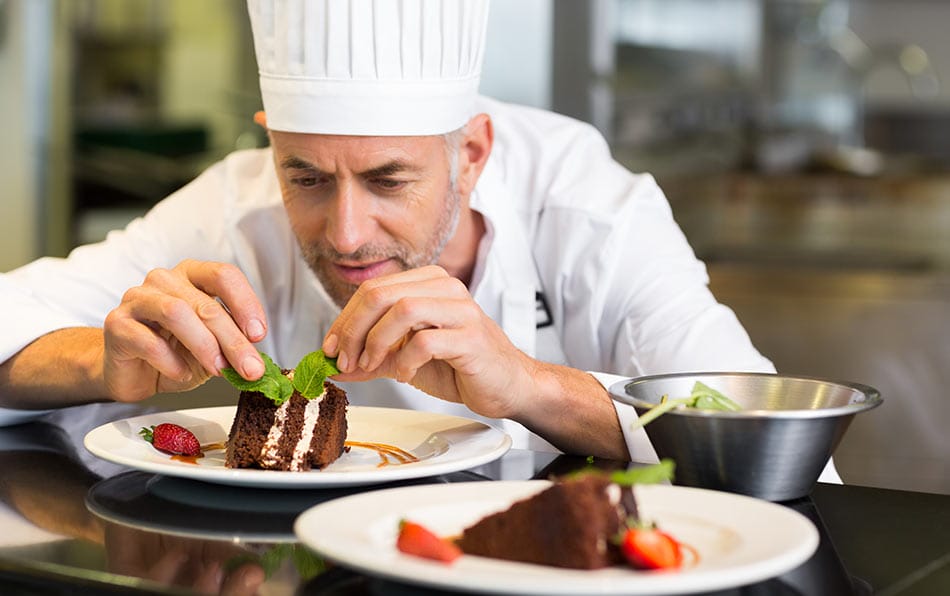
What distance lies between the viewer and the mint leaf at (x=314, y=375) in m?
1.25

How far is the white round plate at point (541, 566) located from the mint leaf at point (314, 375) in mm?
245

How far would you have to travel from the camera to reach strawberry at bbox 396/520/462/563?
847 millimetres

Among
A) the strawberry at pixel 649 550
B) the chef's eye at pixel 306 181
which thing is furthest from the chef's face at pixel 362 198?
the strawberry at pixel 649 550

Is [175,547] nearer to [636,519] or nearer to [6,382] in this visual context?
[636,519]

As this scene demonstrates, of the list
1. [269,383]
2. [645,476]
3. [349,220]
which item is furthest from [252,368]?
[645,476]

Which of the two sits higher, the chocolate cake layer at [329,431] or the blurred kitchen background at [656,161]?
the chocolate cake layer at [329,431]

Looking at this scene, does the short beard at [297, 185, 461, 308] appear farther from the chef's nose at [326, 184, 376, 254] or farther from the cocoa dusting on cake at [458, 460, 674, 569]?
the cocoa dusting on cake at [458, 460, 674, 569]

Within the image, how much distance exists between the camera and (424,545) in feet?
2.79

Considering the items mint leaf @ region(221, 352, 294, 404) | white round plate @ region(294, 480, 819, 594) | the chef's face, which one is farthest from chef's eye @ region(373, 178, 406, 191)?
white round plate @ region(294, 480, 819, 594)

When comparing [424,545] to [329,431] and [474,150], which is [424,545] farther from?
[474,150]

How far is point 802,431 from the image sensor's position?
1096 mm

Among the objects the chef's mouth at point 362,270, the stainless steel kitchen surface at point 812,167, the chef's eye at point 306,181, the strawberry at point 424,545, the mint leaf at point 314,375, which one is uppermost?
the chef's eye at point 306,181

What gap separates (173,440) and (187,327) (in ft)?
0.39

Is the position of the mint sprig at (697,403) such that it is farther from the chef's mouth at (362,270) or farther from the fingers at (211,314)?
the chef's mouth at (362,270)
